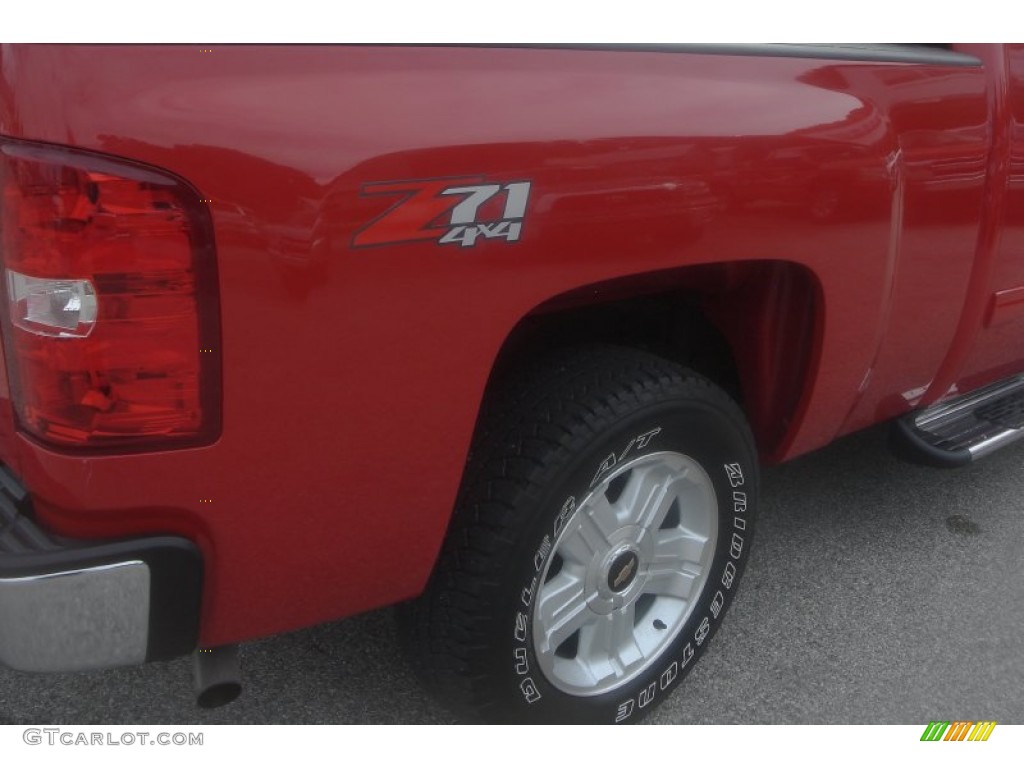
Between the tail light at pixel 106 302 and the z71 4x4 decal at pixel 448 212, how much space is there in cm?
25

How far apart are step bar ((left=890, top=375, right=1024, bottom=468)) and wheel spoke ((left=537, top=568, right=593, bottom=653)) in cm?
120

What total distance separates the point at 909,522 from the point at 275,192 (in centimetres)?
255

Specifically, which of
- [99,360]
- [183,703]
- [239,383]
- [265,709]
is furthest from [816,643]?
[99,360]

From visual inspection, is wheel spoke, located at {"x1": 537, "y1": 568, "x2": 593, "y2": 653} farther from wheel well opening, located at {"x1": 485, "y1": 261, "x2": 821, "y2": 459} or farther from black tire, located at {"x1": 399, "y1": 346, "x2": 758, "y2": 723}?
wheel well opening, located at {"x1": 485, "y1": 261, "x2": 821, "y2": 459}

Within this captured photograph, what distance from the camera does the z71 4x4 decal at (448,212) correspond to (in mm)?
1505

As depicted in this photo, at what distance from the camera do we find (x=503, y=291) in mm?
1662

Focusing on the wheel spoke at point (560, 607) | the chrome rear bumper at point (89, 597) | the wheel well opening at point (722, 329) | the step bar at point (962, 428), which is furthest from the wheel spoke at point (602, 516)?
the step bar at point (962, 428)

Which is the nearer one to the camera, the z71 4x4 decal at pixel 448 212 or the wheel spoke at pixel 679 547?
the z71 4x4 decal at pixel 448 212

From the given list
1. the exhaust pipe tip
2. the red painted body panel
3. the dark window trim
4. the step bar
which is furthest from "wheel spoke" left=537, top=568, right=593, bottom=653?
the step bar

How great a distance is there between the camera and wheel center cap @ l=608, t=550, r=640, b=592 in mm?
2178

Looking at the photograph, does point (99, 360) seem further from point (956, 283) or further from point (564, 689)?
point (956, 283)

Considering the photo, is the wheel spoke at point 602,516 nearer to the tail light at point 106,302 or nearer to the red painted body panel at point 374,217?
the red painted body panel at point 374,217

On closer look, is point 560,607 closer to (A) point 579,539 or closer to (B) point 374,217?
(A) point 579,539

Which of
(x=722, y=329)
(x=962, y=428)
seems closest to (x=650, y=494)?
(x=722, y=329)
